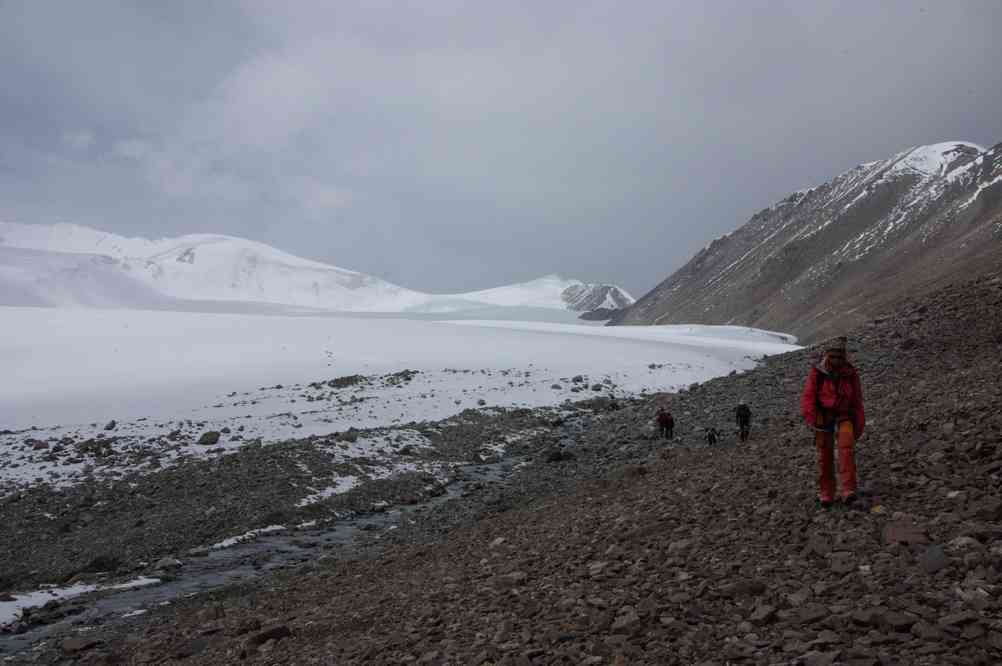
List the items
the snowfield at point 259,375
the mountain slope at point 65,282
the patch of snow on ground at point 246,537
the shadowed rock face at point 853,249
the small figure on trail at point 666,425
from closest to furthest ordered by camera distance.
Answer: the patch of snow on ground at point 246,537 → the small figure on trail at point 666,425 → the snowfield at point 259,375 → the shadowed rock face at point 853,249 → the mountain slope at point 65,282

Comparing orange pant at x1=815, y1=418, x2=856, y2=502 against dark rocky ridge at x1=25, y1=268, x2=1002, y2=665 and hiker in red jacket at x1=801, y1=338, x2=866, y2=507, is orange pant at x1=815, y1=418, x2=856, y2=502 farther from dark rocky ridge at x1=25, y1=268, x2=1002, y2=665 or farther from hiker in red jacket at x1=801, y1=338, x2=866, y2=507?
dark rocky ridge at x1=25, y1=268, x2=1002, y2=665

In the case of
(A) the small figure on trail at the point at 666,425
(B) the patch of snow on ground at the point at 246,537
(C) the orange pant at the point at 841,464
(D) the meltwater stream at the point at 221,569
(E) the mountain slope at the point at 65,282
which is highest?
(E) the mountain slope at the point at 65,282

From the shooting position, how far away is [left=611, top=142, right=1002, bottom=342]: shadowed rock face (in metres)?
86.1

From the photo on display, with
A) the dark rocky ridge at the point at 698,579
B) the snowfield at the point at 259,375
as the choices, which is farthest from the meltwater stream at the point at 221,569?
the snowfield at the point at 259,375

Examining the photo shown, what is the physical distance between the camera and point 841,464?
328 inches

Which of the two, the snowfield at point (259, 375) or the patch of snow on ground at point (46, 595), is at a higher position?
the snowfield at point (259, 375)

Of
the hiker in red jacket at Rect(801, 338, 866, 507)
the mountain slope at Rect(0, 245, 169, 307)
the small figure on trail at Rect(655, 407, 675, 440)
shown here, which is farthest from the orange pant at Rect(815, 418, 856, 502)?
the mountain slope at Rect(0, 245, 169, 307)

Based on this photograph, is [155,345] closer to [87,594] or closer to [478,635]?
[87,594]

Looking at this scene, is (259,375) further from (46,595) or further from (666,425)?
(46,595)

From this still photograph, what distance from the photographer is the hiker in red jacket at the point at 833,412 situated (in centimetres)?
830

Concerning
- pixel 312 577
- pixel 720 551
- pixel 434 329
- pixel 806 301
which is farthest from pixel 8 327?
pixel 806 301

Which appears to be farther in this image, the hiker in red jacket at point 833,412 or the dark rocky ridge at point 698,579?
the hiker in red jacket at point 833,412

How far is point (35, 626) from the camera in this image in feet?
39.8

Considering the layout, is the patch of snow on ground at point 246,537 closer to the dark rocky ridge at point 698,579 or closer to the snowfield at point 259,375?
the dark rocky ridge at point 698,579
